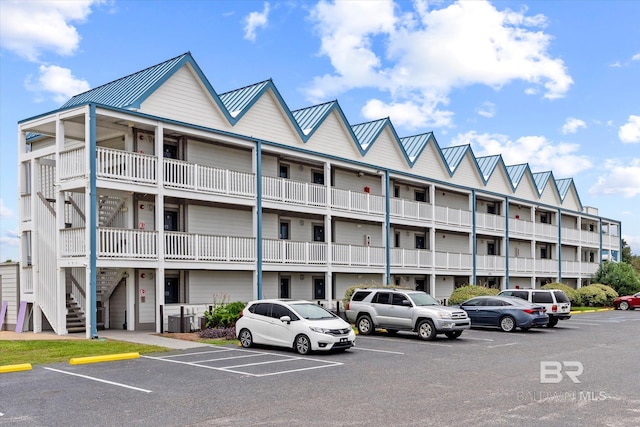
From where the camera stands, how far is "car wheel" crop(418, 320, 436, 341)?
23.5 meters

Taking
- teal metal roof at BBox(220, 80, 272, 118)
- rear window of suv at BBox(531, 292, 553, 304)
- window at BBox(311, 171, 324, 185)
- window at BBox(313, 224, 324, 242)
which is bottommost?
rear window of suv at BBox(531, 292, 553, 304)

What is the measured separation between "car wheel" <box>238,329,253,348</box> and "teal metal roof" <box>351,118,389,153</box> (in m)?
17.6

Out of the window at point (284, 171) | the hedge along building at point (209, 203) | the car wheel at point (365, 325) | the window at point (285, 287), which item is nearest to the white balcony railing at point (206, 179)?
the hedge along building at point (209, 203)

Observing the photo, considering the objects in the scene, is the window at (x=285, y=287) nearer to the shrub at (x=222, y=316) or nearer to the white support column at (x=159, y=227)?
the shrub at (x=222, y=316)

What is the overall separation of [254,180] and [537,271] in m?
29.9

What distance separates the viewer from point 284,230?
33812mm

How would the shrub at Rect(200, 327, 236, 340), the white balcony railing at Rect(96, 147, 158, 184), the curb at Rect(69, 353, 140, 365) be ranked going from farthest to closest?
the white balcony railing at Rect(96, 147, 158, 184) → the shrub at Rect(200, 327, 236, 340) → the curb at Rect(69, 353, 140, 365)

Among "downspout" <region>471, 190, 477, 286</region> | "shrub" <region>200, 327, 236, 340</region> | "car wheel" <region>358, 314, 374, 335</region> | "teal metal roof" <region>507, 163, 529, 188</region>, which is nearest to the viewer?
"shrub" <region>200, 327, 236, 340</region>

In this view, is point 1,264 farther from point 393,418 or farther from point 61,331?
point 393,418

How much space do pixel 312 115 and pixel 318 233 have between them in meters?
6.03

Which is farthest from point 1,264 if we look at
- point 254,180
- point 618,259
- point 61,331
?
point 618,259

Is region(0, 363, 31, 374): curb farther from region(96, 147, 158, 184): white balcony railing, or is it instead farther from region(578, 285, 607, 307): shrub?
region(578, 285, 607, 307): shrub

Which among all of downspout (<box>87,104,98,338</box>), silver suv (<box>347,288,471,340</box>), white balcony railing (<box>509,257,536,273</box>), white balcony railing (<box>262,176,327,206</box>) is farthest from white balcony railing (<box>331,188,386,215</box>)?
white balcony railing (<box>509,257,536,273</box>)

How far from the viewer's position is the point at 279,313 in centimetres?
2031
